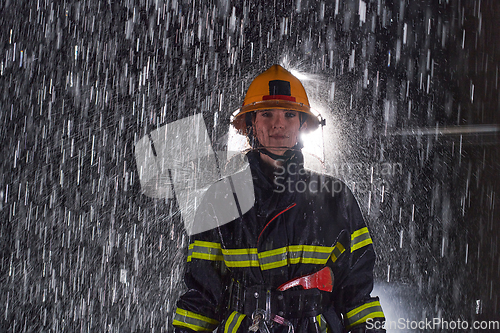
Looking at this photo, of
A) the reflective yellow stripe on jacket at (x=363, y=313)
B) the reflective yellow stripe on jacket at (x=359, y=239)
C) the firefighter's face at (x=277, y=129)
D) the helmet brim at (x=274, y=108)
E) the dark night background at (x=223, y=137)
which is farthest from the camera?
the dark night background at (x=223, y=137)

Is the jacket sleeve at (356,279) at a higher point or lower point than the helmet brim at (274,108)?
lower

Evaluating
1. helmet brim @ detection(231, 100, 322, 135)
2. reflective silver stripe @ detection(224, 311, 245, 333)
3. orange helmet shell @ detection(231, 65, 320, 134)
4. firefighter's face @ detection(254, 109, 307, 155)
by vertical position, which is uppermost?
orange helmet shell @ detection(231, 65, 320, 134)

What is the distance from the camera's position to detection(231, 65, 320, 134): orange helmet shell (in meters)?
1.56

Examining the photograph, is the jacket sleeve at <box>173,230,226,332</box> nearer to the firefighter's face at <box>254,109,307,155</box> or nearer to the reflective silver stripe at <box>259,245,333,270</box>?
the reflective silver stripe at <box>259,245,333,270</box>

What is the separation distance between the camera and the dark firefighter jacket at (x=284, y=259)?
1.18 metres

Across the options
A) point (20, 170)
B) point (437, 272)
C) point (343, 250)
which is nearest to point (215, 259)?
point (343, 250)

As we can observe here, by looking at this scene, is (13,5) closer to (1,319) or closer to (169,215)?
(169,215)

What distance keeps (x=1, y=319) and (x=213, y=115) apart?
5232mm

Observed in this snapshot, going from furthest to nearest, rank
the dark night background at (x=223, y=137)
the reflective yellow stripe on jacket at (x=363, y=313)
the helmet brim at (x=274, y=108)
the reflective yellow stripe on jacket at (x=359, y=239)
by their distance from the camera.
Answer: the dark night background at (x=223, y=137)
the helmet brim at (x=274, y=108)
the reflective yellow stripe on jacket at (x=359, y=239)
the reflective yellow stripe on jacket at (x=363, y=313)

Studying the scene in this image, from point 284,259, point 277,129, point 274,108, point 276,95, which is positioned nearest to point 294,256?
point 284,259

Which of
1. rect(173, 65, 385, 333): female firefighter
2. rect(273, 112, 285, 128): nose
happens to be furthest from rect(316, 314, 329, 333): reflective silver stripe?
rect(273, 112, 285, 128): nose

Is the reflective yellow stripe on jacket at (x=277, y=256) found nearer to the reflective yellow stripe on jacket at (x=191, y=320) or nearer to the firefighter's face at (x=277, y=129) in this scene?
the reflective yellow stripe on jacket at (x=191, y=320)

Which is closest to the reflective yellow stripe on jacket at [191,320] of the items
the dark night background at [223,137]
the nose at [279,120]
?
the nose at [279,120]

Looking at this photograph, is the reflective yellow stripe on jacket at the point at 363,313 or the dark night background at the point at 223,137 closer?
the reflective yellow stripe on jacket at the point at 363,313
